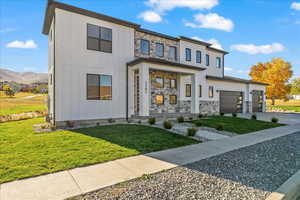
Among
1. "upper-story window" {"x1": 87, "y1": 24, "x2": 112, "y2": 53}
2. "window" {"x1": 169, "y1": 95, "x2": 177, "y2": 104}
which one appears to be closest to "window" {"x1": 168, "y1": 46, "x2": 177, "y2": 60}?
"window" {"x1": 169, "y1": 95, "x2": 177, "y2": 104}

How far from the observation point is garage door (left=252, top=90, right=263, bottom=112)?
74.5ft

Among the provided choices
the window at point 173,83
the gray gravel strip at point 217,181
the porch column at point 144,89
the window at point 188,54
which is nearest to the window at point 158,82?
the window at point 173,83

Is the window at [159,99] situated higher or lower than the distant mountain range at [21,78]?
lower

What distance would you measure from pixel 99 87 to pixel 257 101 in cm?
2297

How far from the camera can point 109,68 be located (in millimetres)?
11453

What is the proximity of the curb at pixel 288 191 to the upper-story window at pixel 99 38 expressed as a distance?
37.2ft

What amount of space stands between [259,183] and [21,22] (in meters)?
15.6

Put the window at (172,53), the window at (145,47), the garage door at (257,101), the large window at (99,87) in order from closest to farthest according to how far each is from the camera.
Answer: the large window at (99,87) < the window at (145,47) < the window at (172,53) < the garage door at (257,101)

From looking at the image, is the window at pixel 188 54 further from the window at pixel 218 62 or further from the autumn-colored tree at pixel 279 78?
the autumn-colored tree at pixel 279 78

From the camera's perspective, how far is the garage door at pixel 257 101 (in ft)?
74.5

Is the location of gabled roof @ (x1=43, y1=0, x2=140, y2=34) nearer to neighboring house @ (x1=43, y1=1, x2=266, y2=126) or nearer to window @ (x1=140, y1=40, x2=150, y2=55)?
neighboring house @ (x1=43, y1=1, x2=266, y2=126)

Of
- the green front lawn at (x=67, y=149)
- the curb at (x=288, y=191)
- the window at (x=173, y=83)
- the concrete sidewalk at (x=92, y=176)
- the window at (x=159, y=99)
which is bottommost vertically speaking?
the curb at (x=288, y=191)

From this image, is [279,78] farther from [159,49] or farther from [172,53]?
[159,49]

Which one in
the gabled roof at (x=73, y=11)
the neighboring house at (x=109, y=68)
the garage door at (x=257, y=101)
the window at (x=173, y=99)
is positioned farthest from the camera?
the garage door at (x=257, y=101)
